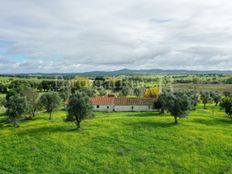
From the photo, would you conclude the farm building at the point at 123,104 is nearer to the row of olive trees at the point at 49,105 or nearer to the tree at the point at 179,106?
the row of olive trees at the point at 49,105

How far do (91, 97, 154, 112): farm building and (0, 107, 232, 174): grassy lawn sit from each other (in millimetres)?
36945

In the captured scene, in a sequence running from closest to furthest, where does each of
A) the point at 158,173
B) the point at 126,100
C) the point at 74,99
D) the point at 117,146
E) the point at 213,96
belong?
1. the point at 158,173
2. the point at 117,146
3. the point at 74,99
4. the point at 126,100
5. the point at 213,96

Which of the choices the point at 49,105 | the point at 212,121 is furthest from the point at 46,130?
the point at 212,121

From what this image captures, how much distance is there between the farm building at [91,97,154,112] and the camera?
113 metres

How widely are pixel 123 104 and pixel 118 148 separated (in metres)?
55.1

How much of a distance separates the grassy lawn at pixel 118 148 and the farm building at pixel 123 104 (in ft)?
121

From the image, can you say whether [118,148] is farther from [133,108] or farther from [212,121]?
[133,108]

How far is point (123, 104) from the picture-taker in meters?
114

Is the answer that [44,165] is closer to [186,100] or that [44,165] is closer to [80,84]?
[186,100]

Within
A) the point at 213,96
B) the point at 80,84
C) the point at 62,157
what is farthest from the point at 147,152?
the point at 80,84

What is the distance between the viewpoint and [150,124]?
7419 cm

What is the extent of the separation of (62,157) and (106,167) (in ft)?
28.1

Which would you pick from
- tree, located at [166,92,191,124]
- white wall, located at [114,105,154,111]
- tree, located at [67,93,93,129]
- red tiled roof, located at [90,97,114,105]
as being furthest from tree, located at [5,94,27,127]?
white wall, located at [114,105,154,111]

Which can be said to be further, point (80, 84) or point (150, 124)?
point (80, 84)
